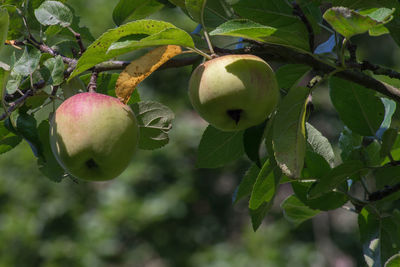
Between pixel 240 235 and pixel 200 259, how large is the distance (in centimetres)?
58

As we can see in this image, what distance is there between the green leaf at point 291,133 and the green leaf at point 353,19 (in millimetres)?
132

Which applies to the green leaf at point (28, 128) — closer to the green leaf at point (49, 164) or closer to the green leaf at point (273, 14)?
the green leaf at point (49, 164)

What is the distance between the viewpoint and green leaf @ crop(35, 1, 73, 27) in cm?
89

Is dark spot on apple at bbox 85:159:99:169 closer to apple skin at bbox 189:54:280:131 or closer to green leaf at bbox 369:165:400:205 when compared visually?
apple skin at bbox 189:54:280:131

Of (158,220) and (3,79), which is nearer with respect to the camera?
(3,79)

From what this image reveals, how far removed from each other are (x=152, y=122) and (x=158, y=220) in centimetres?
269

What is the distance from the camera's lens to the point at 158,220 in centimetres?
354

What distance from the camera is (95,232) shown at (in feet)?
11.7

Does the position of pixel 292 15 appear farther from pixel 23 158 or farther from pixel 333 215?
pixel 333 215

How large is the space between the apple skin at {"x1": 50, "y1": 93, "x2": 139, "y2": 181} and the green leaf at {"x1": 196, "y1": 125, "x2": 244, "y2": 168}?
0.67ft

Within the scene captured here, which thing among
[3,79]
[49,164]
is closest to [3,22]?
[3,79]

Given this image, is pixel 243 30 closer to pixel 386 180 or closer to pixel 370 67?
pixel 370 67

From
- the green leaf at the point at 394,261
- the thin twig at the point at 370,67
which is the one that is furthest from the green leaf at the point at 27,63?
the green leaf at the point at 394,261

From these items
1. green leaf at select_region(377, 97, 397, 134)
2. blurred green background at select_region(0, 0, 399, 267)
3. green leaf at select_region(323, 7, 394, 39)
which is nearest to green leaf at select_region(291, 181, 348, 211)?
green leaf at select_region(377, 97, 397, 134)
